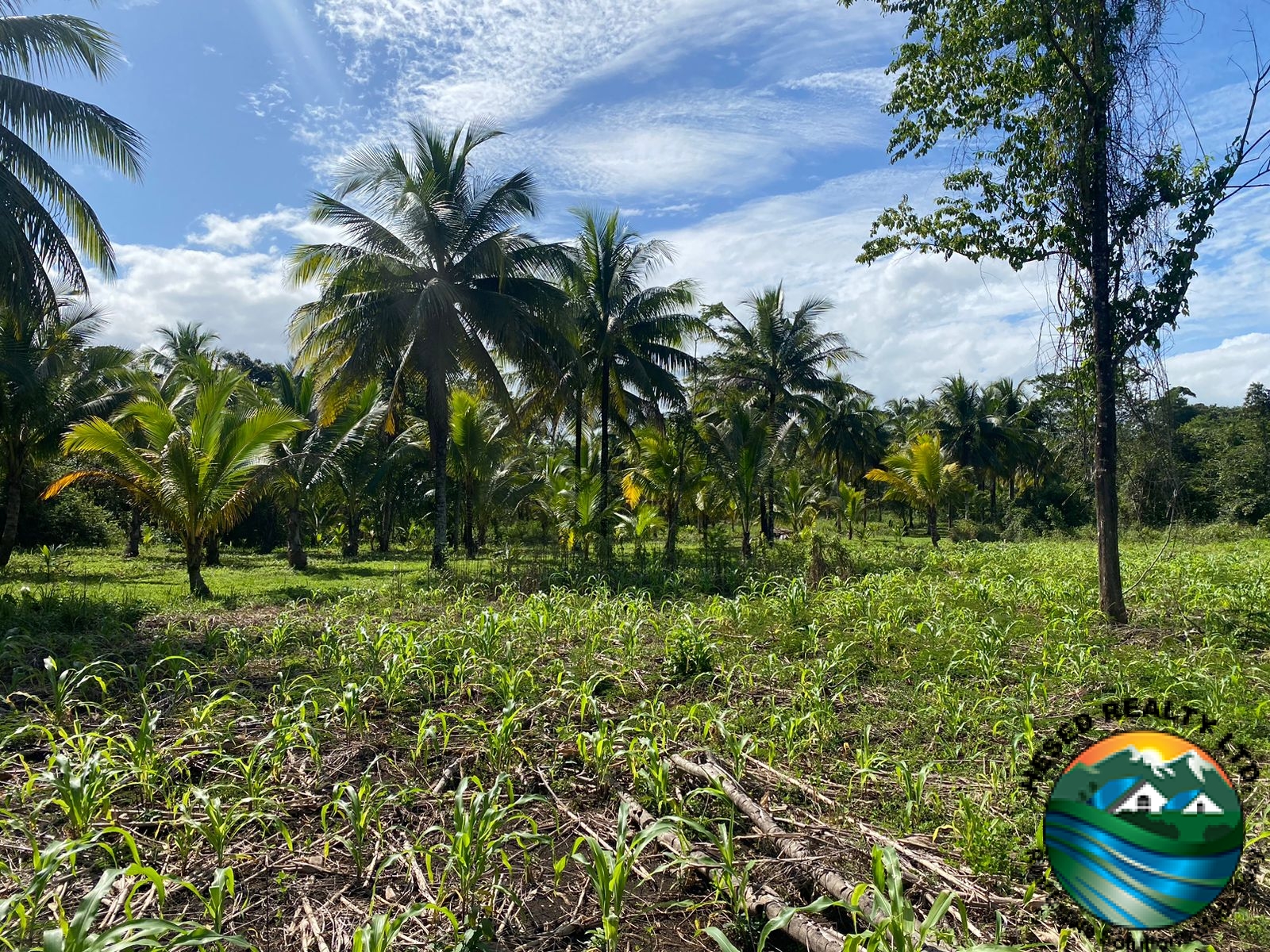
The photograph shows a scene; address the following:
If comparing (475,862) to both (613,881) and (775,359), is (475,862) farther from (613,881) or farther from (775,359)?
(775,359)

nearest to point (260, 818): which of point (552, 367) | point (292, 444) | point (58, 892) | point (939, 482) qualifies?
point (58, 892)

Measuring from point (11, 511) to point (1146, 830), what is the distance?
19.7m

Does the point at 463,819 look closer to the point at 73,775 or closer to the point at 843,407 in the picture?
the point at 73,775

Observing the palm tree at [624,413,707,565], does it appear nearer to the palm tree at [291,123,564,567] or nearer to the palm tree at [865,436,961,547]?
the palm tree at [291,123,564,567]

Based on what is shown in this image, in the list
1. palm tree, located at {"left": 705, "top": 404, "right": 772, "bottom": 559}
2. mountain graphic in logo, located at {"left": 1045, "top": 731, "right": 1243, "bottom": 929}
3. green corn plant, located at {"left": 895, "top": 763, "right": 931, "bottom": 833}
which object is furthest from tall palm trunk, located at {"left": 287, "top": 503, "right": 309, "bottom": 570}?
mountain graphic in logo, located at {"left": 1045, "top": 731, "right": 1243, "bottom": 929}

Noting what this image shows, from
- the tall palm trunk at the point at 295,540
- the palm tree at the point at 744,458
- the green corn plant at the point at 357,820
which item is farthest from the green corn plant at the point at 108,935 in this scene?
the tall palm trunk at the point at 295,540

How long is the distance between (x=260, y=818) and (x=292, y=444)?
15.9 metres

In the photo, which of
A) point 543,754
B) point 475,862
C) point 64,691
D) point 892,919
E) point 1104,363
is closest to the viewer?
point 892,919

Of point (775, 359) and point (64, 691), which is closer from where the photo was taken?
point (64, 691)

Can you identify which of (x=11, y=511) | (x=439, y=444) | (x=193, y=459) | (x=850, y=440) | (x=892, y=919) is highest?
(x=850, y=440)

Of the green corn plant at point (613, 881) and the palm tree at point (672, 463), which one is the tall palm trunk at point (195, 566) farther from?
the green corn plant at point (613, 881)

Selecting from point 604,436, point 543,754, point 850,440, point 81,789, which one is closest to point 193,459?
point 81,789

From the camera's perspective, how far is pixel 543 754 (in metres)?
4.23

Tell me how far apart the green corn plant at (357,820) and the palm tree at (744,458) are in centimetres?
1211
